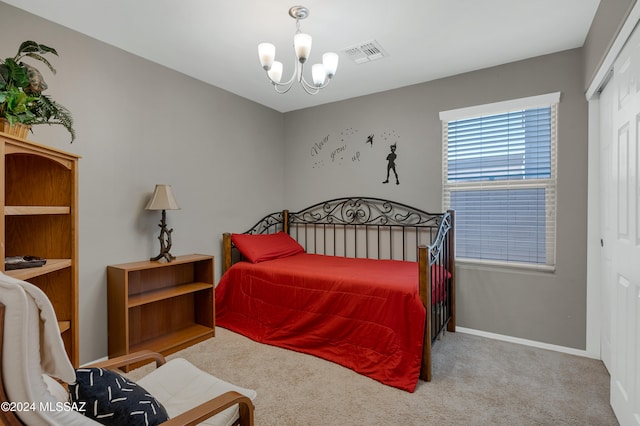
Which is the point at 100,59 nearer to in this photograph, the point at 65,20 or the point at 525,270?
the point at 65,20

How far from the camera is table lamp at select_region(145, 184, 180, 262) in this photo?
259 cm

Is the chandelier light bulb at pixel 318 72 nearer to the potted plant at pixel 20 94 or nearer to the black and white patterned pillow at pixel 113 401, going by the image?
the potted plant at pixel 20 94

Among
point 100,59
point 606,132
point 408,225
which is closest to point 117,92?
point 100,59

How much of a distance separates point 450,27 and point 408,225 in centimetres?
178

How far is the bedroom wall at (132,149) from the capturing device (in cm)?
230

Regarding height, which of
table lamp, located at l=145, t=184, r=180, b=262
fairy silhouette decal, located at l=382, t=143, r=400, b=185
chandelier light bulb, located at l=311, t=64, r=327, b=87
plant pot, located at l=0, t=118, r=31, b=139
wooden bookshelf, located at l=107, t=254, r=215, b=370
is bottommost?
wooden bookshelf, located at l=107, t=254, r=215, b=370

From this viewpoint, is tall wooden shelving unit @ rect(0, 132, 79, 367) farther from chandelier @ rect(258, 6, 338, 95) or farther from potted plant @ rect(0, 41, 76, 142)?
chandelier @ rect(258, 6, 338, 95)

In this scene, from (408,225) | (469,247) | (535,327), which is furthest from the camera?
(408,225)

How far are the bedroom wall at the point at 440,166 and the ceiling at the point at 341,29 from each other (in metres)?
0.23

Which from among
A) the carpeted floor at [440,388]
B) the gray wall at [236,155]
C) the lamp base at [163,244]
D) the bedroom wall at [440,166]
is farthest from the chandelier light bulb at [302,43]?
the carpeted floor at [440,388]

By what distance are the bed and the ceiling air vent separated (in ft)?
4.71

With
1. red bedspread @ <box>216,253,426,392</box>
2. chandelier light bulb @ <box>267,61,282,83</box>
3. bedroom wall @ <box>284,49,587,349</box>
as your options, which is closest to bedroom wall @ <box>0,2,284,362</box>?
red bedspread @ <box>216,253,426,392</box>

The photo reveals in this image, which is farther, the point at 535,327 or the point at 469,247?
the point at 469,247

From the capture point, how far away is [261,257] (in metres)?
3.22
